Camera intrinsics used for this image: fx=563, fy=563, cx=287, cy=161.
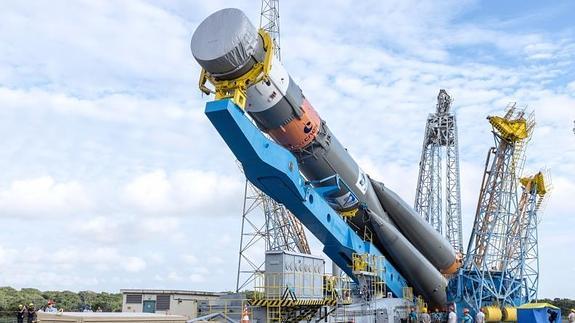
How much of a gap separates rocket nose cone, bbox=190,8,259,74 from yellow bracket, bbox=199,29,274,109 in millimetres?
311

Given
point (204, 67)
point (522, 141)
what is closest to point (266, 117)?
point (204, 67)

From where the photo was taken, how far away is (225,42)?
1277 centimetres

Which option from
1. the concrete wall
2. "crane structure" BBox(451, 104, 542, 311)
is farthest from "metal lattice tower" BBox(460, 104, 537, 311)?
the concrete wall

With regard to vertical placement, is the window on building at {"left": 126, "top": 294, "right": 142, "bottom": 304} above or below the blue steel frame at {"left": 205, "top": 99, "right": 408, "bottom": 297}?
below

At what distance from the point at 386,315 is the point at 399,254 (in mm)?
2469

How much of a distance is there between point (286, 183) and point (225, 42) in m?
4.02

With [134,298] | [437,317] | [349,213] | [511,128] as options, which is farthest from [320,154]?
[134,298]

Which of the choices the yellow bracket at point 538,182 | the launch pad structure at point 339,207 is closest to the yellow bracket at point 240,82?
the launch pad structure at point 339,207

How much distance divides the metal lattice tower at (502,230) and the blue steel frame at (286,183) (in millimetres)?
3970

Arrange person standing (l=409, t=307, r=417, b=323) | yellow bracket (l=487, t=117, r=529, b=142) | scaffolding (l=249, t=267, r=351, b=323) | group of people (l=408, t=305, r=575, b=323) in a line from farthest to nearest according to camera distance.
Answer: yellow bracket (l=487, t=117, r=529, b=142), person standing (l=409, t=307, r=417, b=323), group of people (l=408, t=305, r=575, b=323), scaffolding (l=249, t=267, r=351, b=323)

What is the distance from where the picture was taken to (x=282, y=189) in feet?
48.9

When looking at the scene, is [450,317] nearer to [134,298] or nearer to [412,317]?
[412,317]

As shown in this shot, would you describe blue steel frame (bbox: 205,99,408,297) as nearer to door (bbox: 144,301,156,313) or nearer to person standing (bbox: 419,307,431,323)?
person standing (bbox: 419,307,431,323)

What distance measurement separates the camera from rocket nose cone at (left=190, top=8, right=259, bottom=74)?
1274 cm
